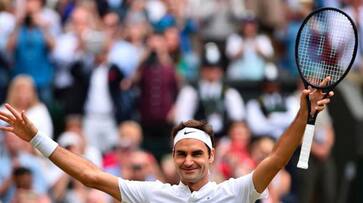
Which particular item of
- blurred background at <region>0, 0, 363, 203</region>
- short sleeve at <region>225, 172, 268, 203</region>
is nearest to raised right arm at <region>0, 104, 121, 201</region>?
short sleeve at <region>225, 172, 268, 203</region>

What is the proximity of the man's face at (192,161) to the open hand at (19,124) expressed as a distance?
0.95 metres

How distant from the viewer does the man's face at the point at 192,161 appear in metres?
9.12

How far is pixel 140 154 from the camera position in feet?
51.4

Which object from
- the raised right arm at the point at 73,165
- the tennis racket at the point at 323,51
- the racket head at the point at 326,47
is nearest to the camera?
the tennis racket at the point at 323,51

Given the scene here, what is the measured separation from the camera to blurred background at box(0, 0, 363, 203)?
15836 mm

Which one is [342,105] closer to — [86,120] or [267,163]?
[86,120]

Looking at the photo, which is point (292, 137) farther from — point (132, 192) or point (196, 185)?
point (132, 192)

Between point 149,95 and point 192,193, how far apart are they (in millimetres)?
8407

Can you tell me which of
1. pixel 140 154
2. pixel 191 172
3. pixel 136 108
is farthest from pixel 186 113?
pixel 191 172

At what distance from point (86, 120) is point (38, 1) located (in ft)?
6.36

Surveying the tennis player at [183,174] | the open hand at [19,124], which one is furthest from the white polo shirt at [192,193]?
the open hand at [19,124]

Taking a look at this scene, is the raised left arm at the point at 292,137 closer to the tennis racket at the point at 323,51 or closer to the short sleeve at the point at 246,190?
the tennis racket at the point at 323,51

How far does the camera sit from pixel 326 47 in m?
10.3

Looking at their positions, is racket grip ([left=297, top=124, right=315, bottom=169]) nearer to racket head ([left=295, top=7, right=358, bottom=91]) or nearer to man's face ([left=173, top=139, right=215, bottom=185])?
racket head ([left=295, top=7, right=358, bottom=91])
